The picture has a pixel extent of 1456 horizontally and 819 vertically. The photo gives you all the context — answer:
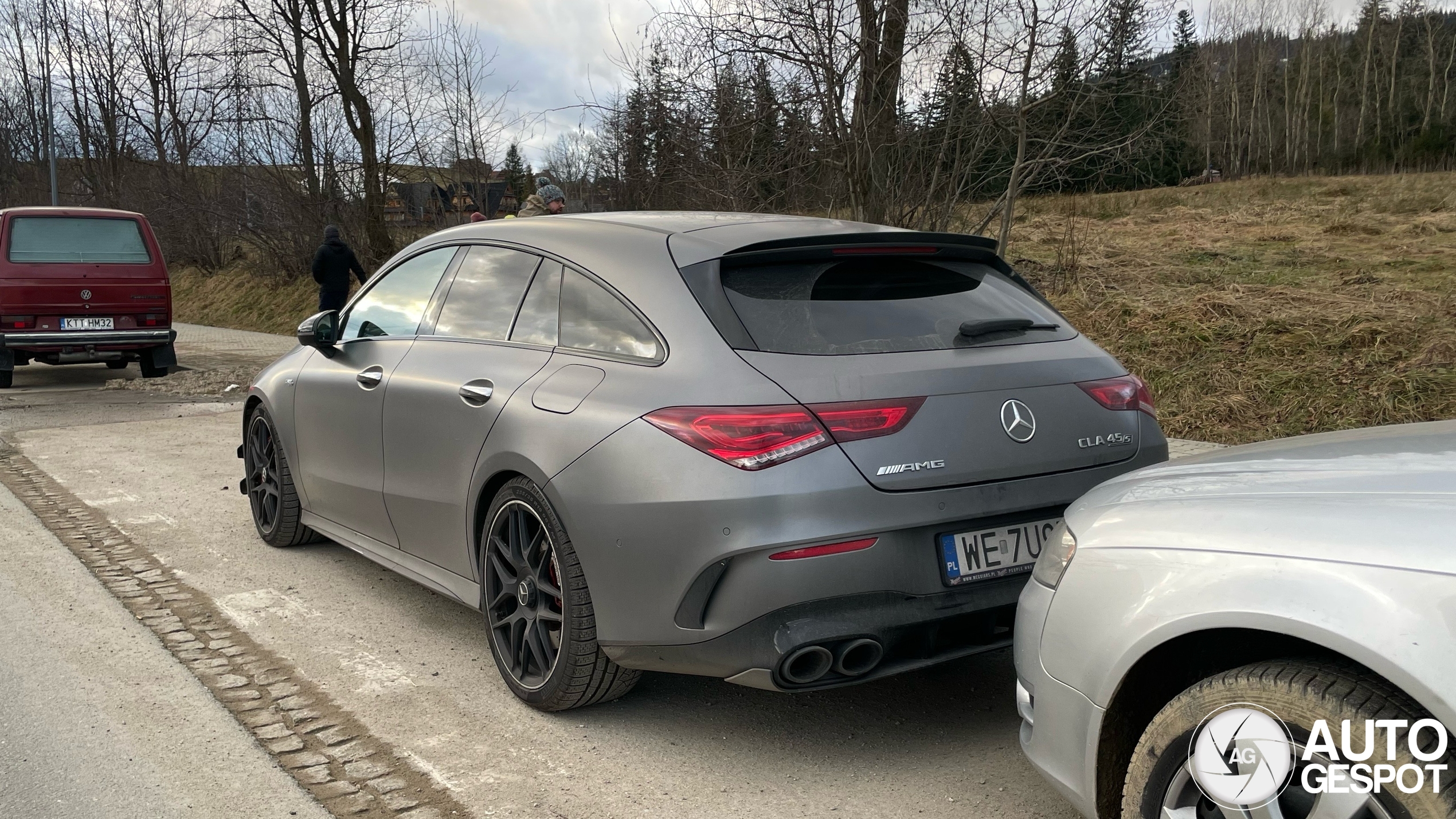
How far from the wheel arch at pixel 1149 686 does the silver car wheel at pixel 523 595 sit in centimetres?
168

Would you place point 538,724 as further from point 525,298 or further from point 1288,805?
point 1288,805

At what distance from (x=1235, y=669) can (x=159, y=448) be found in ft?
29.1

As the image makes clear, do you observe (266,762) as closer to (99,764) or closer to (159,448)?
(99,764)

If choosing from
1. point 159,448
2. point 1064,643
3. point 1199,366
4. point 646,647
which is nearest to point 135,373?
point 159,448

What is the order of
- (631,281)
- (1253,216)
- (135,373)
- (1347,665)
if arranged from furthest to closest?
(1253,216)
(135,373)
(631,281)
(1347,665)

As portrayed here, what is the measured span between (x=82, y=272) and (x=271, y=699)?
11266 mm

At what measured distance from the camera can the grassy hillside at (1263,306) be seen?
759 centimetres

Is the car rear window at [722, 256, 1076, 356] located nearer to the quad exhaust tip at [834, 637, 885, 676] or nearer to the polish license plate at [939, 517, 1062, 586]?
the polish license plate at [939, 517, 1062, 586]

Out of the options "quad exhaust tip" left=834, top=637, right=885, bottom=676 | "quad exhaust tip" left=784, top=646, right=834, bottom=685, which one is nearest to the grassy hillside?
"quad exhaust tip" left=834, top=637, right=885, bottom=676

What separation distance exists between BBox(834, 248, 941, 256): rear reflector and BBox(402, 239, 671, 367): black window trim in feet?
2.14

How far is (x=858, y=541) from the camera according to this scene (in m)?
2.94

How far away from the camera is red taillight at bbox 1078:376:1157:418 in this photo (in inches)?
136

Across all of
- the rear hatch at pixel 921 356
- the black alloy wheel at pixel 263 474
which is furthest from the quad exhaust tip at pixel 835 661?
the black alloy wheel at pixel 263 474

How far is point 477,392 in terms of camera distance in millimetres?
3834
